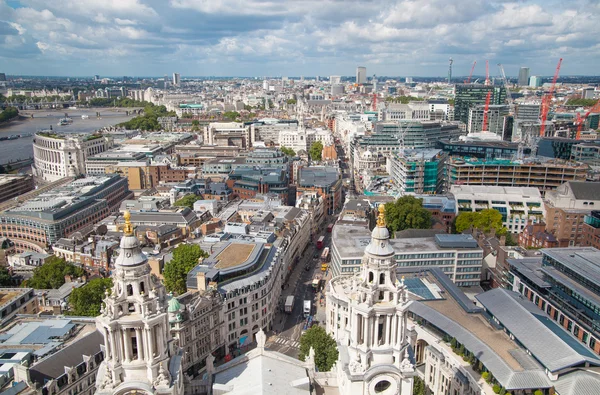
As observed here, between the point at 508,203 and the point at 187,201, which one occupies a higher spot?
the point at 508,203

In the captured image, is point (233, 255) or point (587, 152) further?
point (587, 152)

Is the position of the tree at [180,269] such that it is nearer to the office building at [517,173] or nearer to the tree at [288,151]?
the office building at [517,173]

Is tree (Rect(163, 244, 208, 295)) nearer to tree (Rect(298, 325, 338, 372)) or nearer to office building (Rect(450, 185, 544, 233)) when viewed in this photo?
tree (Rect(298, 325, 338, 372))

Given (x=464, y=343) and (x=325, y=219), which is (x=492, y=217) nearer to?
(x=325, y=219)

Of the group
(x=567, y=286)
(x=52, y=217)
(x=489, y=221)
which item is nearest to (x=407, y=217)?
(x=489, y=221)

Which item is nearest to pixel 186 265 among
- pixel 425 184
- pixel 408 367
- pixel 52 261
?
pixel 52 261

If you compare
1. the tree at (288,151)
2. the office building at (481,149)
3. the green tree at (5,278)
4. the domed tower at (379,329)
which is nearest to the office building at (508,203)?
the office building at (481,149)

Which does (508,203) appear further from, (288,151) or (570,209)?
(288,151)
